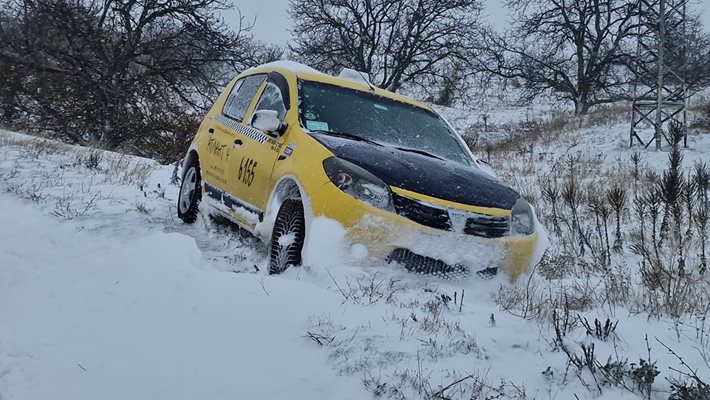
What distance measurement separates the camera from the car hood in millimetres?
3637

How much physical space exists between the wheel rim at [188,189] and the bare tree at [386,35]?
1701 centimetres

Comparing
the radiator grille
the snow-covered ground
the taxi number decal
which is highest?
the radiator grille

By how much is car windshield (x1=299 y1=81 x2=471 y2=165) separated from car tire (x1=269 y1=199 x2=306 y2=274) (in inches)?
29.6

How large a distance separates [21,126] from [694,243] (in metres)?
17.1

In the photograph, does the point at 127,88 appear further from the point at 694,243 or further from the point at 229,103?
the point at 694,243

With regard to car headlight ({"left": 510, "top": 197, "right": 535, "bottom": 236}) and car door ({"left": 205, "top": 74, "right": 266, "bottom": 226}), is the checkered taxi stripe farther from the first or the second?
car headlight ({"left": 510, "top": 197, "right": 535, "bottom": 236})

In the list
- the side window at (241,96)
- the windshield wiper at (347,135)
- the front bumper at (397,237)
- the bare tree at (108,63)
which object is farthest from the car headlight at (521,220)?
the bare tree at (108,63)

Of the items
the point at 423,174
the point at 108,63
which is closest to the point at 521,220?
the point at 423,174

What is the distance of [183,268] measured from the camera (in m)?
3.40

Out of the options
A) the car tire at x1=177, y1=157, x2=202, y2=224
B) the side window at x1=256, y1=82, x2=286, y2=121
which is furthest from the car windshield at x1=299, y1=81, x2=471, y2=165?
the car tire at x1=177, y1=157, x2=202, y2=224

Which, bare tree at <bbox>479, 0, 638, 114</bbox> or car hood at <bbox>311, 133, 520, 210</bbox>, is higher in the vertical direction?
bare tree at <bbox>479, 0, 638, 114</bbox>

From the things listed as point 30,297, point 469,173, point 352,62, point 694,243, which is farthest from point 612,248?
point 352,62

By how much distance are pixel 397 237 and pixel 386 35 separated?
22402mm

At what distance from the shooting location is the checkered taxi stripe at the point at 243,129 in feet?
15.1
